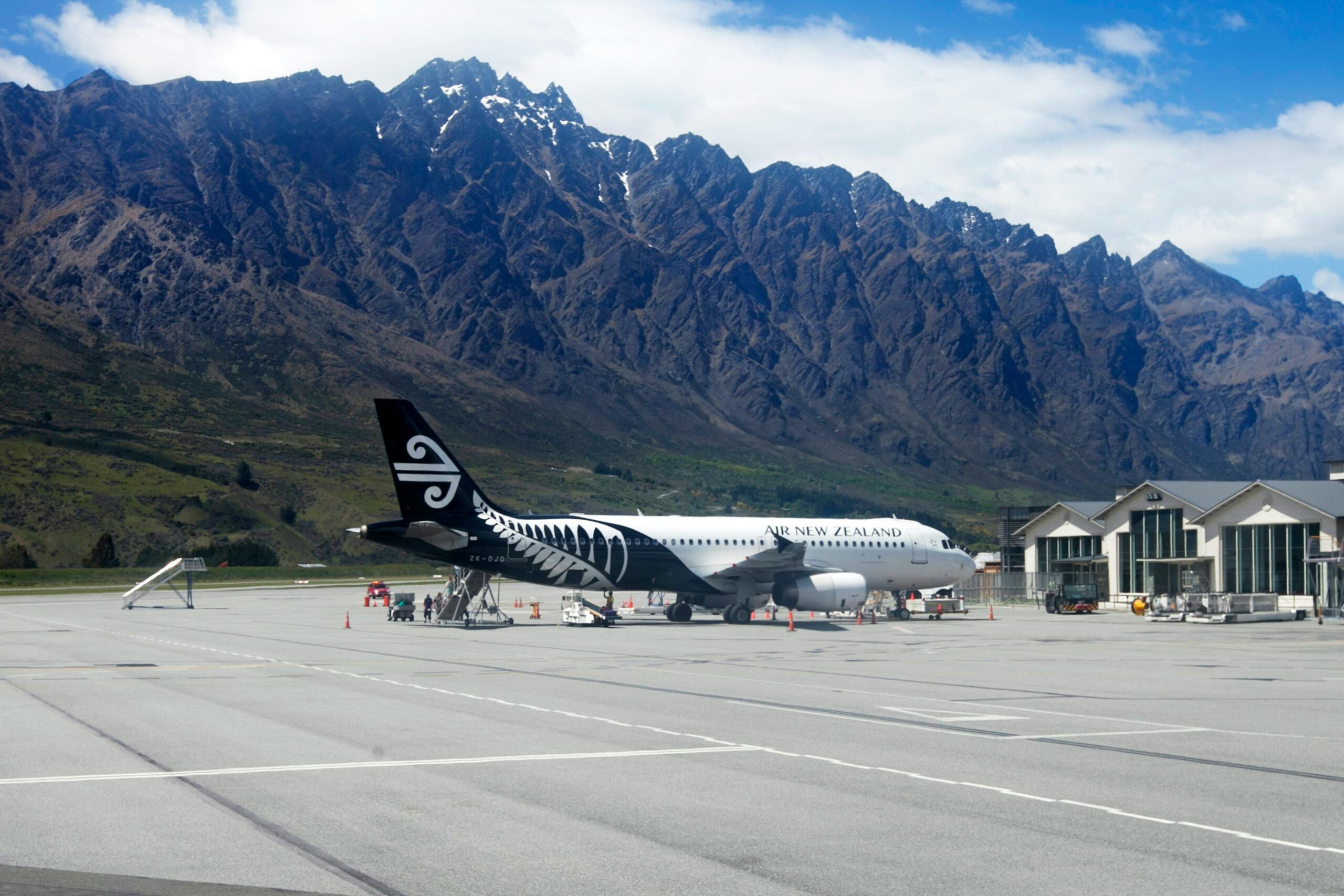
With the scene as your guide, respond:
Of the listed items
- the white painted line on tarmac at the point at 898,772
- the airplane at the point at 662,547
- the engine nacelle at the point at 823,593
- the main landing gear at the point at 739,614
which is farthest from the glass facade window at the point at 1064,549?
the white painted line on tarmac at the point at 898,772

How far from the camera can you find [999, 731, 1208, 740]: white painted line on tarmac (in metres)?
17.2

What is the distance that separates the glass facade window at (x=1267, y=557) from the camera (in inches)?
2429

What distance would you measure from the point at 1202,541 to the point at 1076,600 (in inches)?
337

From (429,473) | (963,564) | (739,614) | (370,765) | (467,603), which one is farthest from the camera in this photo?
(963,564)

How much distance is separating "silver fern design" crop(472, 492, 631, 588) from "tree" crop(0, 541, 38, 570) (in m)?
83.9

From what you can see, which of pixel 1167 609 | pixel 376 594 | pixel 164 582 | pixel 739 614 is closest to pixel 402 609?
pixel 739 614

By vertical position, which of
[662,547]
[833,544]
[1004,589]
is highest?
[833,544]

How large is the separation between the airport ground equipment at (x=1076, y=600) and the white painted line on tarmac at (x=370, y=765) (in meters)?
51.7

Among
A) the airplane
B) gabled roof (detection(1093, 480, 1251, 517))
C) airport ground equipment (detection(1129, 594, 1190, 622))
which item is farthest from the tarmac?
gabled roof (detection(1093, 480, 1251, 517))

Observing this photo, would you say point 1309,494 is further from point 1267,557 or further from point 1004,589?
point 1004,589

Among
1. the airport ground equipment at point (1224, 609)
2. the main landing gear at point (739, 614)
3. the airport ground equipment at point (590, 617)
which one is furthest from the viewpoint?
the airport ground equipment at point (1224, 609)

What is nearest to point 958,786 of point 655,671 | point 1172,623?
point 655,671

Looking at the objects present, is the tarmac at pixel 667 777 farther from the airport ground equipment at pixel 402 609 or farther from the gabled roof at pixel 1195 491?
the gabled roof at pixel 1195 491

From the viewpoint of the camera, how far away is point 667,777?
13.9 m
